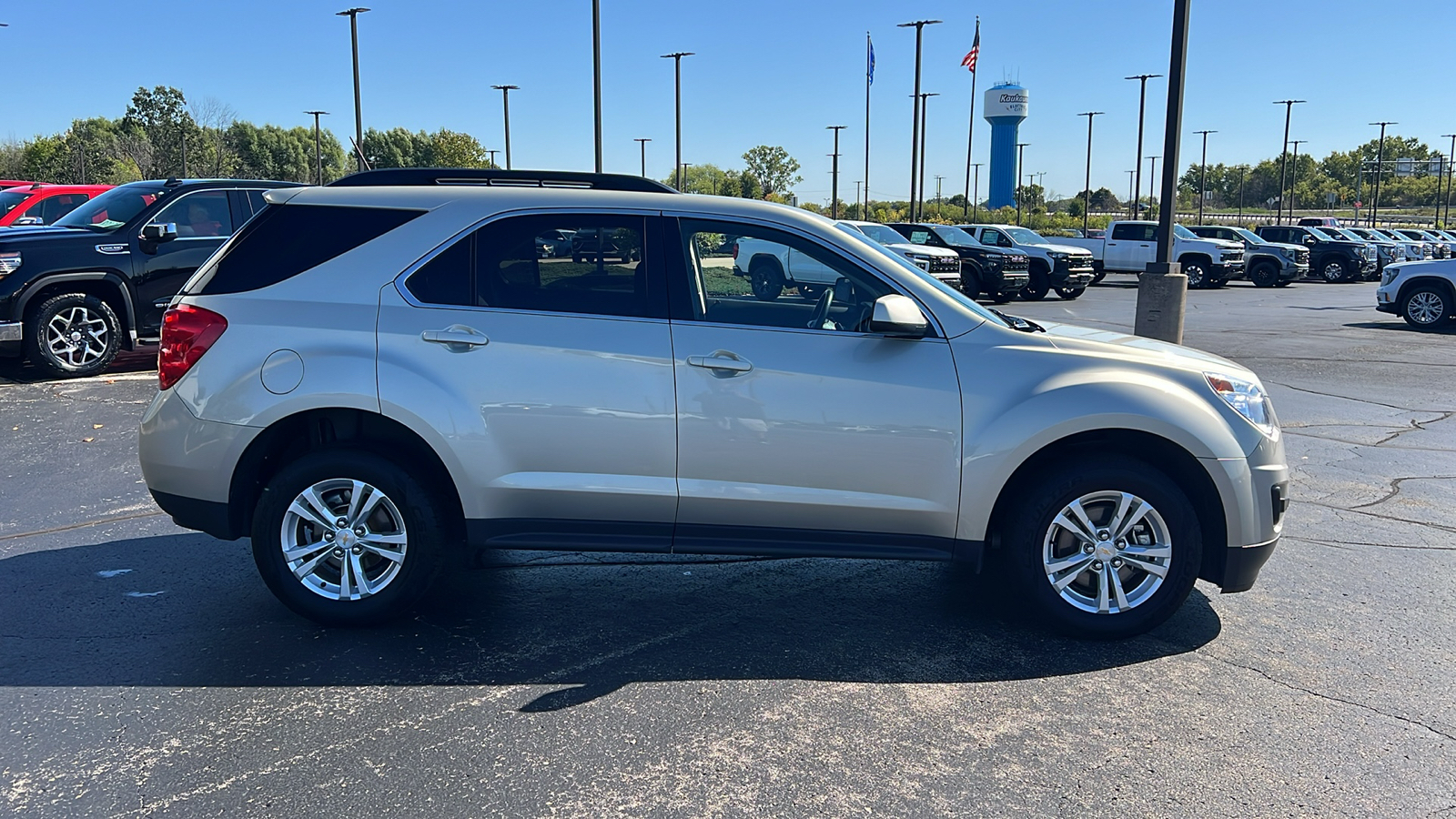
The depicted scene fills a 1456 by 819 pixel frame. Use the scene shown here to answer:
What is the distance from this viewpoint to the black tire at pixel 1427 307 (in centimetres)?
1822

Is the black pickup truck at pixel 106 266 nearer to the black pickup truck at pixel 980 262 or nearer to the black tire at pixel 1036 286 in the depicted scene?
the black pickup truck at pixel 980 262

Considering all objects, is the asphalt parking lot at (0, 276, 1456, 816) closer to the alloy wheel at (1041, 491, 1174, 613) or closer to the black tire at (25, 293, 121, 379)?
the alloy wheel at (1041, 491, 1174, 613)

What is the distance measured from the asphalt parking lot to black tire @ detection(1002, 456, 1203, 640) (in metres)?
0.13

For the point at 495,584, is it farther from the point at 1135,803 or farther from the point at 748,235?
the point at 1135,803

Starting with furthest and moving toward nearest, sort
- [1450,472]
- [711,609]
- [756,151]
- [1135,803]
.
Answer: [756,151]
[1450,472]
[711,609]
[1135,803]

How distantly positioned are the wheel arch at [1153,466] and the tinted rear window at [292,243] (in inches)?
108

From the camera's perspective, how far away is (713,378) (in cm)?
436

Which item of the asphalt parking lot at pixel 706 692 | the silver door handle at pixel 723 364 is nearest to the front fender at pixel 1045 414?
the asphalt parking lot at pixel 706 692

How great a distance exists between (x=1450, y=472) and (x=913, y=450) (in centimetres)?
560

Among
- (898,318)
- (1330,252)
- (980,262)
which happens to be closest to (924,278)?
(898,318)

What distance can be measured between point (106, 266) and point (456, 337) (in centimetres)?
837

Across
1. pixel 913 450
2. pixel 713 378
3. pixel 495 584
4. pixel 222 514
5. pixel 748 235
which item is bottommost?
pixel 495 584

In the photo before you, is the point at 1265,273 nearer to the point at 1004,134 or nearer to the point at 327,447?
the point at 327,447

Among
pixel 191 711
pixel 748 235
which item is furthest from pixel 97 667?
pixel 748 235
